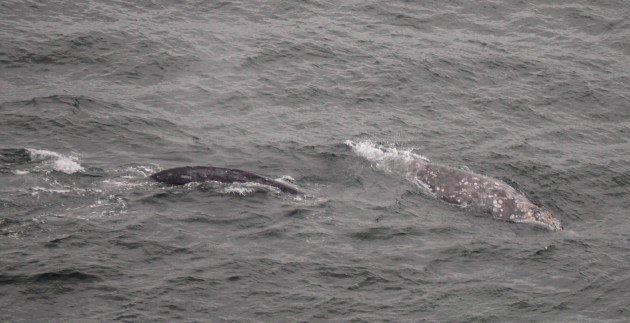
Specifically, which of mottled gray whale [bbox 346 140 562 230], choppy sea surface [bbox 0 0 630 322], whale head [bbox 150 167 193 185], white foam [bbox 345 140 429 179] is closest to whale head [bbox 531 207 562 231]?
mottled gray whale [bbox 346 140 562 230]

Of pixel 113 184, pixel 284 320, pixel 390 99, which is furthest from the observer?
pixel 390 99

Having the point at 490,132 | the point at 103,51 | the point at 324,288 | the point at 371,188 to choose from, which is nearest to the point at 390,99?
the point at 490,132

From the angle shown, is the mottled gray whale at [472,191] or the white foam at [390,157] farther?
the white foam at [390,157]

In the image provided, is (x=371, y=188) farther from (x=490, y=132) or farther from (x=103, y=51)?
(x=103, y=51)

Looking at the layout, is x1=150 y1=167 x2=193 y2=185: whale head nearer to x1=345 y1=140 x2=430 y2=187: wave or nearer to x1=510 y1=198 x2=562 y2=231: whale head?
x1=345 y1=140 x2=430 y2=187: wave

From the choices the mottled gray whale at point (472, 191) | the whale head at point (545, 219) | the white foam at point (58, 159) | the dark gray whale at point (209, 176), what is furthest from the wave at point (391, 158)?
the white foam at point (58, 159)

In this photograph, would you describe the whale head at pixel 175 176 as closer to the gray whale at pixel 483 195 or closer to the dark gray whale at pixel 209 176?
the dark gray whale at pixel 209 176
